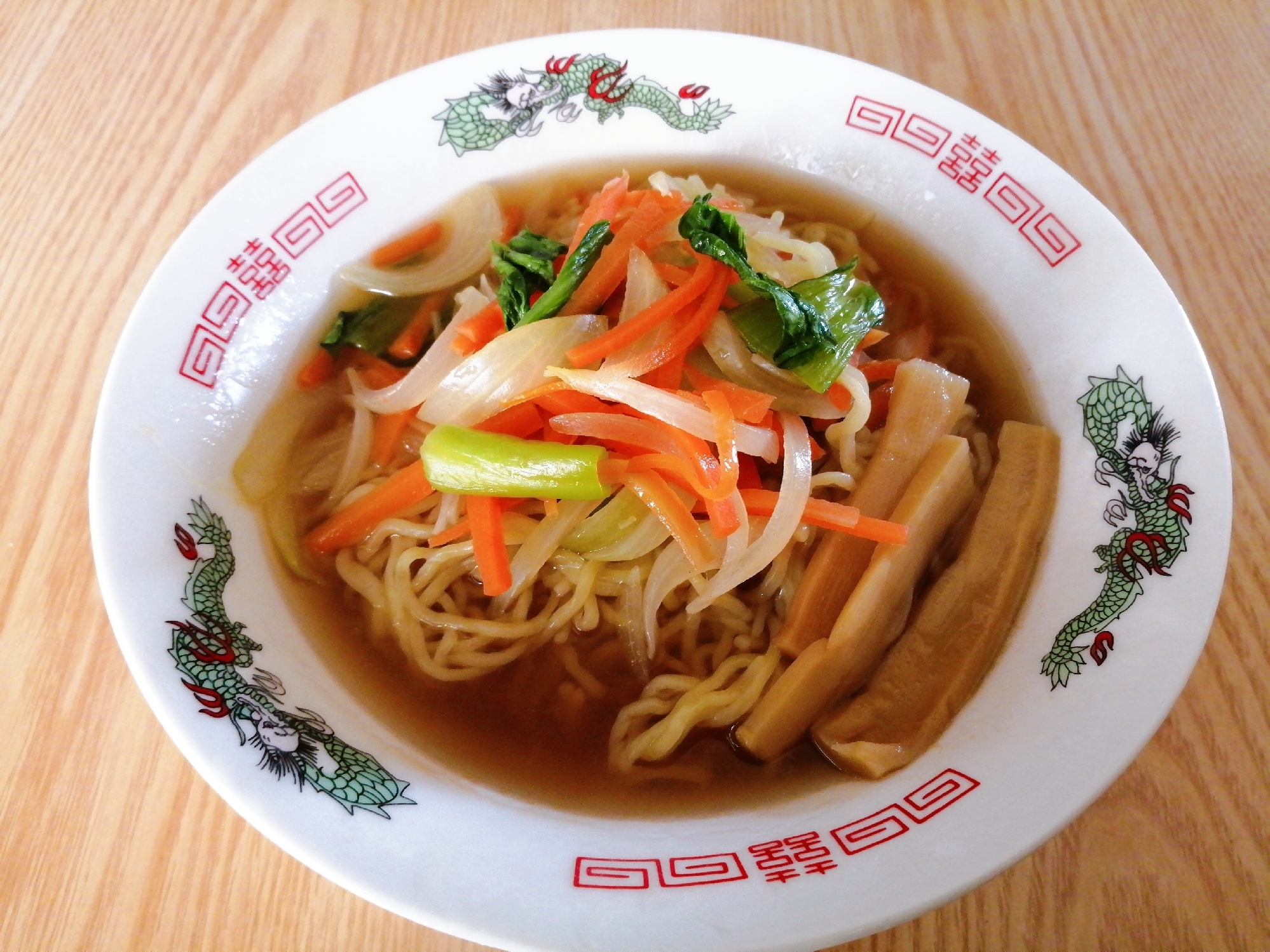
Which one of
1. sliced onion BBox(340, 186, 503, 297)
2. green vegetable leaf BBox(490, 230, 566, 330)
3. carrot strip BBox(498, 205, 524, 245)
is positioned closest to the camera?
green vegetable leaf BBox(490, 230, 566, 330)

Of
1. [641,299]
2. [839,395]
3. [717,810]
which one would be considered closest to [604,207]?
[641,299]

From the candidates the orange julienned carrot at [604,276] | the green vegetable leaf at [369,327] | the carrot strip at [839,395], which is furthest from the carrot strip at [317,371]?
the carrot strip at [839,395]

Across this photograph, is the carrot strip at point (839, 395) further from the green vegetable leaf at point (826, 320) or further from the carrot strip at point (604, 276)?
the carrot strip at point (604, 276)

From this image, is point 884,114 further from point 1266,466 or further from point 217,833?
point 217,833

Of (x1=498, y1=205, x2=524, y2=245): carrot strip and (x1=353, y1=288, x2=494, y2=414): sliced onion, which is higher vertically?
(x1=498, y1=205, x2=524, y2=245): carrot strip

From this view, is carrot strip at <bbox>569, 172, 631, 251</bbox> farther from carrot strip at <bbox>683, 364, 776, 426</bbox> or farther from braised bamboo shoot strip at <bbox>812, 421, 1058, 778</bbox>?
braised bamboo shoot strip at <bbox>812, 421, 1058, 778</bbox>

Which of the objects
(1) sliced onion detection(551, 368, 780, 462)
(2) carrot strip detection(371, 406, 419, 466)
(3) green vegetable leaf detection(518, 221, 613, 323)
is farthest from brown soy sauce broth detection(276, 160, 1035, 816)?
(3) green vegetable leaf detection(518, 221, 613, 323)

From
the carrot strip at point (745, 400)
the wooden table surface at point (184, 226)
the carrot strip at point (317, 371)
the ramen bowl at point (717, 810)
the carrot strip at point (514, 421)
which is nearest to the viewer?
the ramen bowl at point (717, 810)

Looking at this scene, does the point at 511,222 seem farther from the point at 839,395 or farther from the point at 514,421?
the point at 839,395
